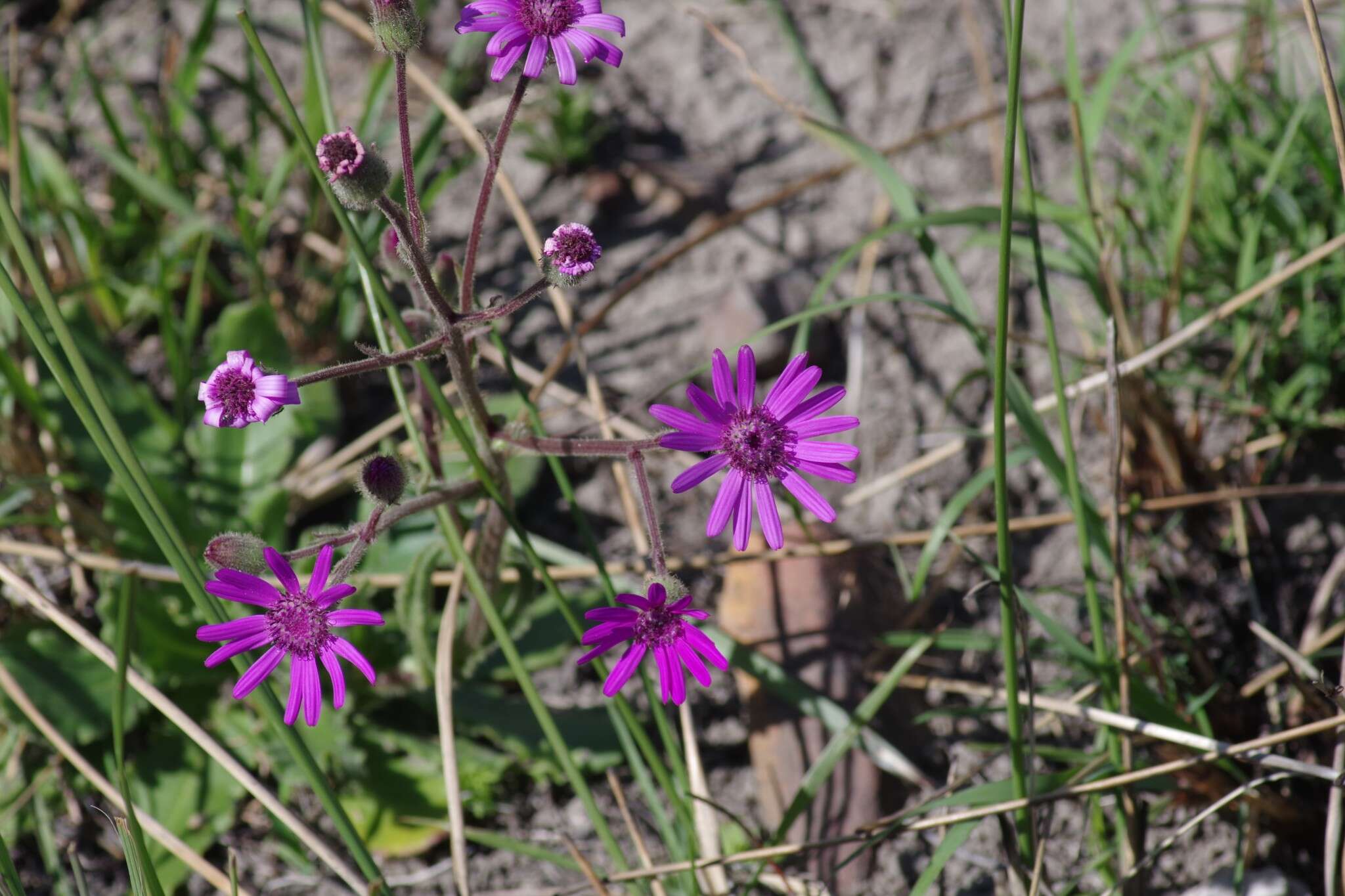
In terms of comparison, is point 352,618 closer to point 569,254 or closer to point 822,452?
point 569,254

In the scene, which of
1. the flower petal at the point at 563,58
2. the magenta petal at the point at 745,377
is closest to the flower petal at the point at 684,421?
the magenta petal at the point at 745,377

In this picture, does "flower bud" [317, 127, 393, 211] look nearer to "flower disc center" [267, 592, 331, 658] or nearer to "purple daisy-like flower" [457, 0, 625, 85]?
"purple daisy-like flower" [457, 0, 625, 85]

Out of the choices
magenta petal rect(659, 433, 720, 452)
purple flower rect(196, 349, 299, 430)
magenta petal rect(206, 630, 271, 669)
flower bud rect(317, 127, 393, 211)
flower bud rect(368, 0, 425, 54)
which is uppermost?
flower bud rect(368, 0, 425, 54)

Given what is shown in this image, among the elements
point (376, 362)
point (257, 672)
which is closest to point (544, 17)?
point (376, 362)

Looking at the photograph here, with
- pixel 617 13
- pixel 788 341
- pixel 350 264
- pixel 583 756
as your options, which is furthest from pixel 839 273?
pixel 583 756

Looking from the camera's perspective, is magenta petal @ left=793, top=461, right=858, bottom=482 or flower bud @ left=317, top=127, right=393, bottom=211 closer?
flower bud @ left=317, top=127, right=393, bottom=211

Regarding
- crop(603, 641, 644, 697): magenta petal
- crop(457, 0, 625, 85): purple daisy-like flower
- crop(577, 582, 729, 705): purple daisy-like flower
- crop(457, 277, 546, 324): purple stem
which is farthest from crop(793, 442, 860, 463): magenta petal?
crop(457, 0, 625, 85): purple daisy-like flower

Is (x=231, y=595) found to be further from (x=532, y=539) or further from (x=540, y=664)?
(x=532, y=539)
